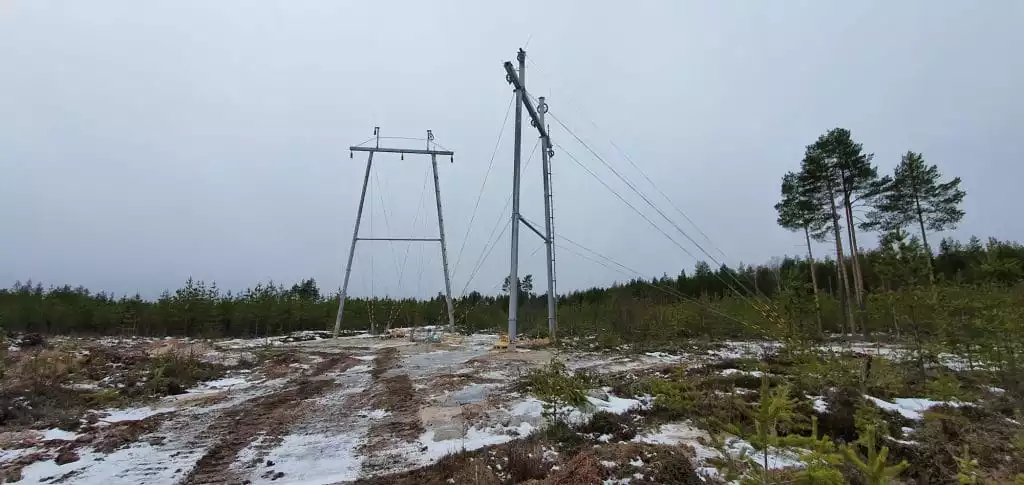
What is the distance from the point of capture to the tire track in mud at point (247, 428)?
4.42 metres

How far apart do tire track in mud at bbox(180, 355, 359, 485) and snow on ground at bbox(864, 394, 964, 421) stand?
24.4 ft

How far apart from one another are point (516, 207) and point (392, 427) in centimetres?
912

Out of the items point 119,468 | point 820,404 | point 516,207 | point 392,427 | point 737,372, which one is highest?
point 516,207

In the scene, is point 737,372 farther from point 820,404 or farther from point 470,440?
point 470,440

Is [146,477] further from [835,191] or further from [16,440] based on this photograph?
[835,191]

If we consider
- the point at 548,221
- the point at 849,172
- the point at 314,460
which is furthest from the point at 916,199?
the point at 314,460

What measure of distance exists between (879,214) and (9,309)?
145 feet

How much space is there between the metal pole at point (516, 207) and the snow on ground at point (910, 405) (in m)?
8.50

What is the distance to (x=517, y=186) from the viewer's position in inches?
562

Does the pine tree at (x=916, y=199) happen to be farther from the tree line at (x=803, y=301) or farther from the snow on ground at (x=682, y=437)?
the snow on ground at (x=682, y=437)

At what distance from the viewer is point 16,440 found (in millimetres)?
5336

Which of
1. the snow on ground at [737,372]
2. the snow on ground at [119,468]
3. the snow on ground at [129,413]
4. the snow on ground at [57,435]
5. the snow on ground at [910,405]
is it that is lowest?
the snow on ground at [119,468]

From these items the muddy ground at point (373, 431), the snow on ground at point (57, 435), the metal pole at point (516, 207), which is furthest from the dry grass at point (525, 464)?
the metal pole at point (516, 207)

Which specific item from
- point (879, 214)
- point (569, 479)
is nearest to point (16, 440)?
point (569, 479)
